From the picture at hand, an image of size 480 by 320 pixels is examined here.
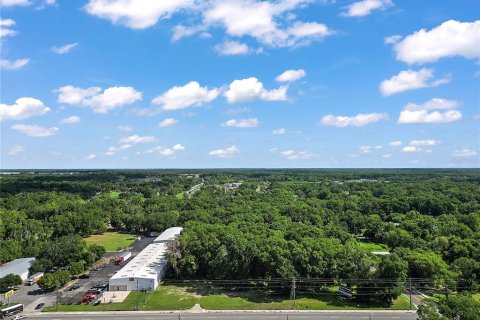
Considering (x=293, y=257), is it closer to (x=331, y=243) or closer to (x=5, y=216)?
(x=331, y=243)

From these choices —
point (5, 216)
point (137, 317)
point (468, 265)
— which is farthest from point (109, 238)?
point (468, 265)

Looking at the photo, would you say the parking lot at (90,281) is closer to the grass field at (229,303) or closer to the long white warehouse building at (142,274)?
the long white warehouse building at (142,274)

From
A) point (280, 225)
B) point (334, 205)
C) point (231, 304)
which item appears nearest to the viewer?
point (231, 304)

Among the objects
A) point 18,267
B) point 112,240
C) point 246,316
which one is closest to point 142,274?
point 246,316

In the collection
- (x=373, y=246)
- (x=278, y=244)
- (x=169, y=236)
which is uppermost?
(x=278, y=244)

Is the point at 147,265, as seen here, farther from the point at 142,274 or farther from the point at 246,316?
the point at 246,316

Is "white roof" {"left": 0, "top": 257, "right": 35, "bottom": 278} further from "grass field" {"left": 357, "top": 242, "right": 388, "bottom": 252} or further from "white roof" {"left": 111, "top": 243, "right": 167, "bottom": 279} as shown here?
"grass field" {"left": 357, "top": 242, "right": 388, "bottom": 252}

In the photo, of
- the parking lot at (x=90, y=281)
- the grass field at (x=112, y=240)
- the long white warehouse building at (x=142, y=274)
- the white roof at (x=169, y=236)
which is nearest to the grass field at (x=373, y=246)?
the white roof at (x=169, y=236)
